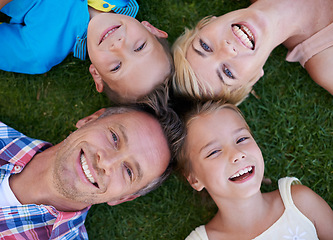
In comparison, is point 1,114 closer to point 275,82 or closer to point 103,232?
point 103,232

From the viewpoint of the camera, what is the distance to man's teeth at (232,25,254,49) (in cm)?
269

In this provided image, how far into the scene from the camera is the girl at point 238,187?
2783 millimetres

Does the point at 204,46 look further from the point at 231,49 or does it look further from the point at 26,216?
the point at 26,216

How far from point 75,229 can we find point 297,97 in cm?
243

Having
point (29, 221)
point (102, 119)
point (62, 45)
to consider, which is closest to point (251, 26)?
point (102, 119)

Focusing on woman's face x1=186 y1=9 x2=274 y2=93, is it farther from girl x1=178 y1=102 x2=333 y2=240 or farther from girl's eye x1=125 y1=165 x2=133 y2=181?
girl's eye x1=125 y1=165 x2=133 y2=181

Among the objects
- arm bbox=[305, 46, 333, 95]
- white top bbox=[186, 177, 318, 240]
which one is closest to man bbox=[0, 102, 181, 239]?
white top bbox=[186, 177, 318, 240]

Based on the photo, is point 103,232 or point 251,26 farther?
point 103,232

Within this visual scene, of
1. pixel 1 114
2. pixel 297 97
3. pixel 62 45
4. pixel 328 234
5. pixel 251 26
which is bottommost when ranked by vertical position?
pixel 328 234

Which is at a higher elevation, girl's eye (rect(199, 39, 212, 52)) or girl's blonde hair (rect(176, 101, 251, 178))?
girl's eye (rect(199, 39, 212, 52))

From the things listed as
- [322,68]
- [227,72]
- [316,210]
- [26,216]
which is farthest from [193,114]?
[26,216]

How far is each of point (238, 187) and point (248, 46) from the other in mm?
1106

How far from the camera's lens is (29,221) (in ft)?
9.71

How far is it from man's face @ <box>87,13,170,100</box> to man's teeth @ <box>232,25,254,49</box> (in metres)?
0.63
